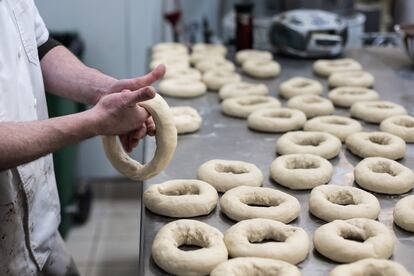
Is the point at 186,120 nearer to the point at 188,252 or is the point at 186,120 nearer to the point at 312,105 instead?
the point at 312,105

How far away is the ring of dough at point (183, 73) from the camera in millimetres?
2730

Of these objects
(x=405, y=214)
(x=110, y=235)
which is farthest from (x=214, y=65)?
(x=405, y=214)

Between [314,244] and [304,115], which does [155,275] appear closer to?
[314,244]

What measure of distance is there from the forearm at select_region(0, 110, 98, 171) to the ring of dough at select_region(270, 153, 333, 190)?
25.6 inches

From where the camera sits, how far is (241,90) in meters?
2.55

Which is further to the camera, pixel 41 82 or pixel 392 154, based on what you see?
pixel 392 154

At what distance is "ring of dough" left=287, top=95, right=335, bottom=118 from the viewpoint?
235 centimetres

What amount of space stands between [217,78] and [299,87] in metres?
0.37

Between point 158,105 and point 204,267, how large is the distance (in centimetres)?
48

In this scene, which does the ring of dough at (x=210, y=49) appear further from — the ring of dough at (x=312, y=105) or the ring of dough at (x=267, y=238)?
the ring of dough at (x=267, y=238)

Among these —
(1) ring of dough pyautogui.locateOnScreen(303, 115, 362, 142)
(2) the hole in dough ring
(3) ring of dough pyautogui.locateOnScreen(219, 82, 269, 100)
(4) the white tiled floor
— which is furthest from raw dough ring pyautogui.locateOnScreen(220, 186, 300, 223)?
(4) the white tiled floor

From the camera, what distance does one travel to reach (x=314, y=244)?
1440 millimetres

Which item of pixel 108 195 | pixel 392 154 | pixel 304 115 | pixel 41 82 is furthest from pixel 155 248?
pixel 108 195

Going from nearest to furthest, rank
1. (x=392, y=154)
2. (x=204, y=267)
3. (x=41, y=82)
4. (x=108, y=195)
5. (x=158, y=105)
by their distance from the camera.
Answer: (x=204, y=267) < (x=158, y=105) < (x=41, y=82) < (x=392, y=154) < (x=108, y=195)
